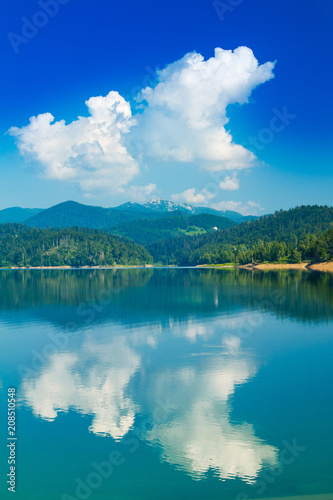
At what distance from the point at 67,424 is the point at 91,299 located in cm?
5604

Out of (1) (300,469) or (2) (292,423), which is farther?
(2) (292,423)

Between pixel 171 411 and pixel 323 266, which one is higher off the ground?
pixel 323 266

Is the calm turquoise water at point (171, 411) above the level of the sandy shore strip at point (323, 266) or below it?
below

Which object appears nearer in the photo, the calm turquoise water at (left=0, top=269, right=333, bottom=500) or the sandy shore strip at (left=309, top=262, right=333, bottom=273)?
the calm turquoise water at (left=0, top=269, right=333, bottom=500)

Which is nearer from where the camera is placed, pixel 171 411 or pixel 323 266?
pixel 171 411

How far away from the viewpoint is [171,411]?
21.1m

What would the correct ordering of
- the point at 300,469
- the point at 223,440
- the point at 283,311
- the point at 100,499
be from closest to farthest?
the point at 100,499 → the point at 300,469 → the point at 223,440 → the point at 283,311

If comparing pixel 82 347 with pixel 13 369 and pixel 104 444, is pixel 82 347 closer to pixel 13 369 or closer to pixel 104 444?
pixel 13 369

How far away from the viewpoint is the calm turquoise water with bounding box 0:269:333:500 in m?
15.1

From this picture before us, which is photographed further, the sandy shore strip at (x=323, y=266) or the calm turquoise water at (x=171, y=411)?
Result: the sandy shore strip at (x=323, y=266)

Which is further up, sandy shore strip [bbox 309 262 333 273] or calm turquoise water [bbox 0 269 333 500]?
sandy shore strip [bbox 309 262 333 273]

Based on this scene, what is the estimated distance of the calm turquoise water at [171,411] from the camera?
595 inches

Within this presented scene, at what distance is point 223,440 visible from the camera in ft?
58.7

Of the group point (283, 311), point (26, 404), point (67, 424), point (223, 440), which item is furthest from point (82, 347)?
point (283, 311)
